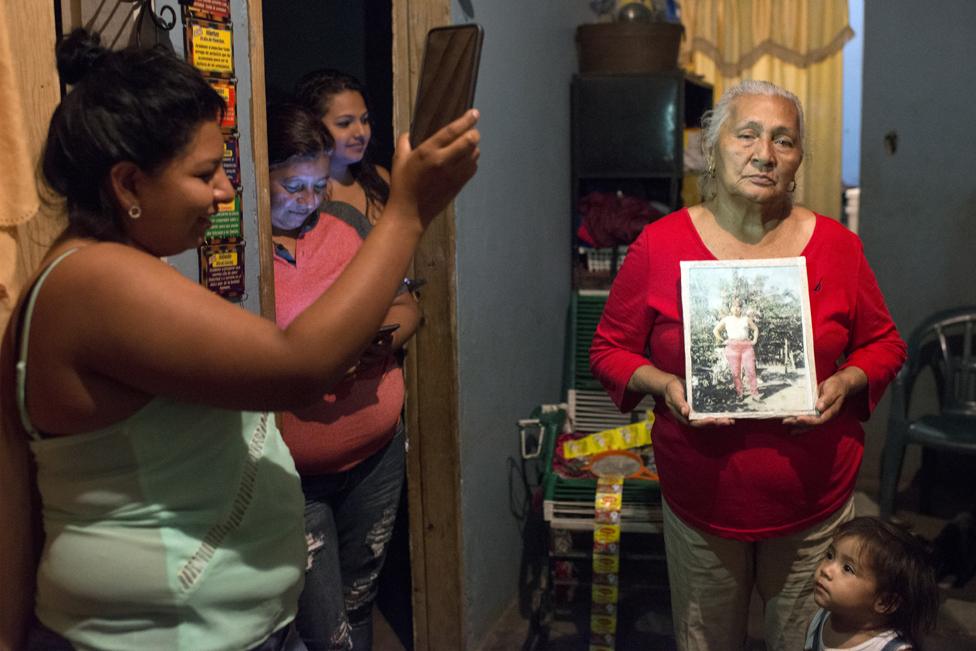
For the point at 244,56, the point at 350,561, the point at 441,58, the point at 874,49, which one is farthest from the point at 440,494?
the point at 874,49

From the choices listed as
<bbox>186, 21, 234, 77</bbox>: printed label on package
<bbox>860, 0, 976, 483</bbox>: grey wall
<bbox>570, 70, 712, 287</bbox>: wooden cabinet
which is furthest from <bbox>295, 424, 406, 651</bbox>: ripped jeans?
<bbox>860, 0, 976, 483</bbox>: grey wall

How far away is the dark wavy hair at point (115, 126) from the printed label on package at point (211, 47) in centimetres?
62

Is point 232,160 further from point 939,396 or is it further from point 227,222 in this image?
point 939,396

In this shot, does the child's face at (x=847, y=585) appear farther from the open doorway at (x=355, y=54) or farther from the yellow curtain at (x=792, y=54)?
the yellow curtain at (x=792, y=54)

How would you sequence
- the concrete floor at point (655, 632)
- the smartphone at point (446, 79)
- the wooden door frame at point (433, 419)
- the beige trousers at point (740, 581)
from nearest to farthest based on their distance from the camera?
the smartphone at point (446, 79) < the beige trousers at point (740, 581) < the wooden door frame at point (433, 419) < the concrete floor at point (655, 632)

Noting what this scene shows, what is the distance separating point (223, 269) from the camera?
1.89 meters

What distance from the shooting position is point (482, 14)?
306 centimetres

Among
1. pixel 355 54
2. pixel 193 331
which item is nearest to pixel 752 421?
pixel 193 331

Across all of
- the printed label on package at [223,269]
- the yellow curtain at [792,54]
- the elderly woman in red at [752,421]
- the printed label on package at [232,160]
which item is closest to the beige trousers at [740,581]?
the elderly woman in red at [752,421]

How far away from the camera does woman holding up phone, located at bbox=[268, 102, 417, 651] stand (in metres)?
2.18

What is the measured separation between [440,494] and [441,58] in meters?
1.99

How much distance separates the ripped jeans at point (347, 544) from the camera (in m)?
2.19

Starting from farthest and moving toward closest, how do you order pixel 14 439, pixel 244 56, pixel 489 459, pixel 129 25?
pixel 489 459, pixel 244 56, pixel 129 25, pixel 14 439

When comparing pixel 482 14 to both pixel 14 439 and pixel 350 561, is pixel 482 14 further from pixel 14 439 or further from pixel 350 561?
pixel 14 439
